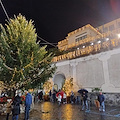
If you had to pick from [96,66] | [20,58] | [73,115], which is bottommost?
[73,115]

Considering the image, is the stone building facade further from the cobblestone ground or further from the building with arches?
the cobblestone ground

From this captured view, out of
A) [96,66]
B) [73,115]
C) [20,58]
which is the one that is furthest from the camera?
[96,66]

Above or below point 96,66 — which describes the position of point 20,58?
below

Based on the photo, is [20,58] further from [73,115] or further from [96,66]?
[96,66]

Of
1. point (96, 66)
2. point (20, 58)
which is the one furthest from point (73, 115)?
point (96, 66)

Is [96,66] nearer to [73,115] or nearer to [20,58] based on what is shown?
[73,115]

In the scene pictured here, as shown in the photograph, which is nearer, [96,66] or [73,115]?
[73,115]

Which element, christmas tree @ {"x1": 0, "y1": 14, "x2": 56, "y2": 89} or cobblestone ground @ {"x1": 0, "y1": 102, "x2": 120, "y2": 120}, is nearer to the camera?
cobblestone ground @ {"x1": 0, "y1": 102, "x2": 120, "y2": 120}

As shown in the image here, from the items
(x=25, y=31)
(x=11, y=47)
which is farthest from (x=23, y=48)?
(x=25, y=31)

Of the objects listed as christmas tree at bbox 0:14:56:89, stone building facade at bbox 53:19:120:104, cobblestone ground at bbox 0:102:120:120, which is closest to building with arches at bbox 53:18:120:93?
stone building facade at bbox 53:19:120:104

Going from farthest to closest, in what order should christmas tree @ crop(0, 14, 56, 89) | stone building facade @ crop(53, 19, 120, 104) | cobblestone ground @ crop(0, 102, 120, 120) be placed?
stone building facade @ crop(53, 19, 120, 104) < christmas tree @ crop(0, 14, 56, 89) < cobblestone ground @ crop(0, 102, 120, 120)

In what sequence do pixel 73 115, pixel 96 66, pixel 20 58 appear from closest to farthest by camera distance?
pixel 73 115, pixel 20 58, pixel 96 66

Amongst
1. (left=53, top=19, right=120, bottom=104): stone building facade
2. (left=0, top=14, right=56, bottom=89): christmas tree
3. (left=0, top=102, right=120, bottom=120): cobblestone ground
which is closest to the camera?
(left=0, top=102, right=120, bottom=120): cobblestone ground

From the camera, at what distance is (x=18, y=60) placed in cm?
907
